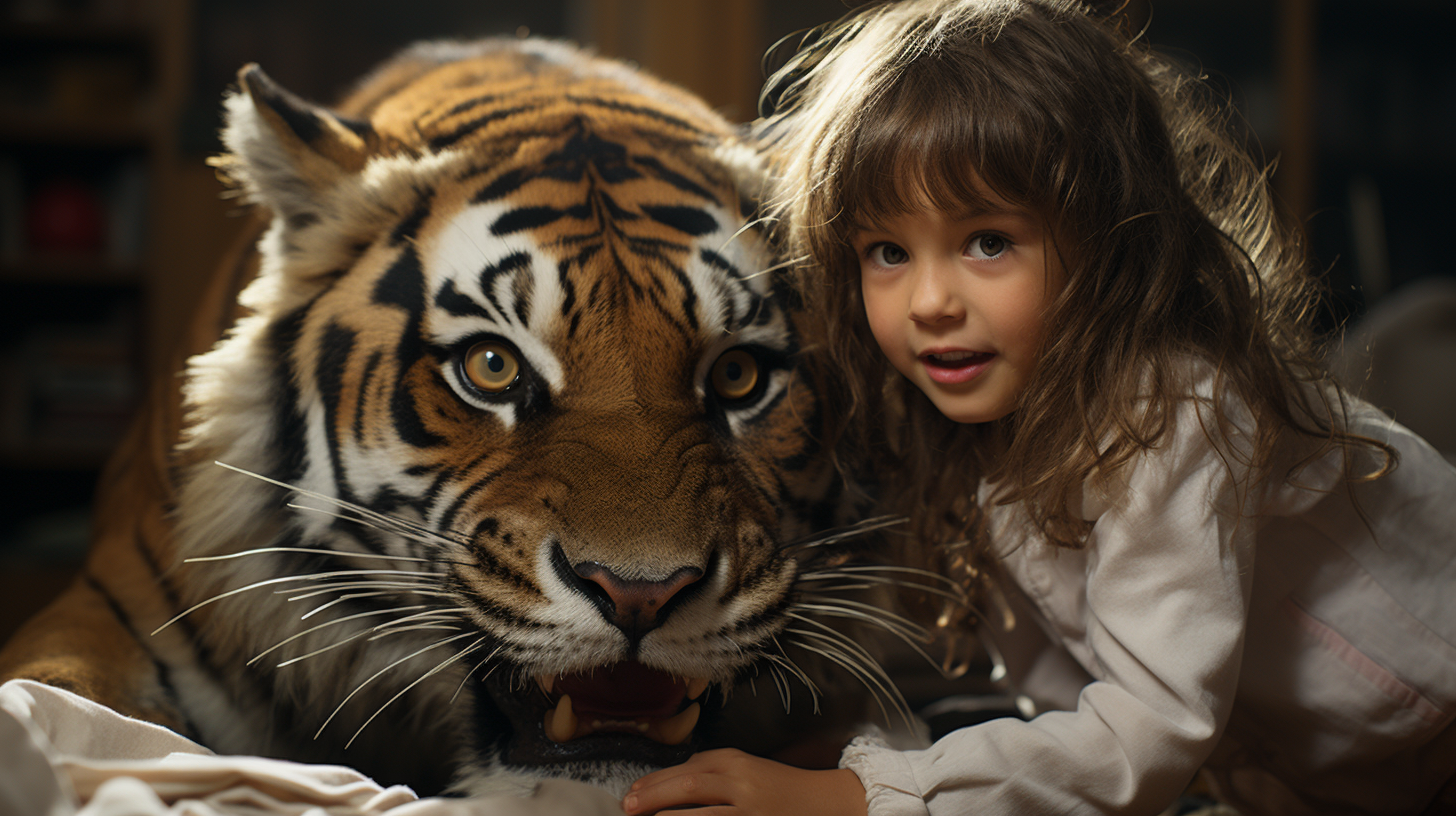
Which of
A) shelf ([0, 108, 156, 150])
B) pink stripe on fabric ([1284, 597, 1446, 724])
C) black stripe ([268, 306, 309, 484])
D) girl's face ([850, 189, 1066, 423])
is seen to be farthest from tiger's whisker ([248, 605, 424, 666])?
shelf ([0, 108, 156, 150])

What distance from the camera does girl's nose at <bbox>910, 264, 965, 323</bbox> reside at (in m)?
0.78

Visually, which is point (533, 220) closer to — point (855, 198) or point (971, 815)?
point (855, 198)

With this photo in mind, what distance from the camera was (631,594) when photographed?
2.24ft

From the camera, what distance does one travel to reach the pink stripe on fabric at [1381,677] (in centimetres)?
86

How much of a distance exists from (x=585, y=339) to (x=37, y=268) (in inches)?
114

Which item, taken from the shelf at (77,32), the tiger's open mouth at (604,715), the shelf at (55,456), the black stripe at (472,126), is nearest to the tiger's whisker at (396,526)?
the tiger's open mouth at (604,715)

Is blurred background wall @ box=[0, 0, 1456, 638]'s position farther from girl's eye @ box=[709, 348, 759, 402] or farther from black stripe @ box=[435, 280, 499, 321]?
girl's eye @ box=[709, 348, 759, 402]

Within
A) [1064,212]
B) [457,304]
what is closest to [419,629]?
[457,304]

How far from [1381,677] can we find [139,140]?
3335mm

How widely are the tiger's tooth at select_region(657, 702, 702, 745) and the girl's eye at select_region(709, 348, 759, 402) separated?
0.25 m

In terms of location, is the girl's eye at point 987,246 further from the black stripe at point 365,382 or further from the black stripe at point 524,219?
the black stripe at point 365,382

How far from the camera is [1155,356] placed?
0.79 metres

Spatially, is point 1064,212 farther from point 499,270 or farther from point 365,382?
point 365,382

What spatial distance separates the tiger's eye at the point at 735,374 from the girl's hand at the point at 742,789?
0.93 ft
